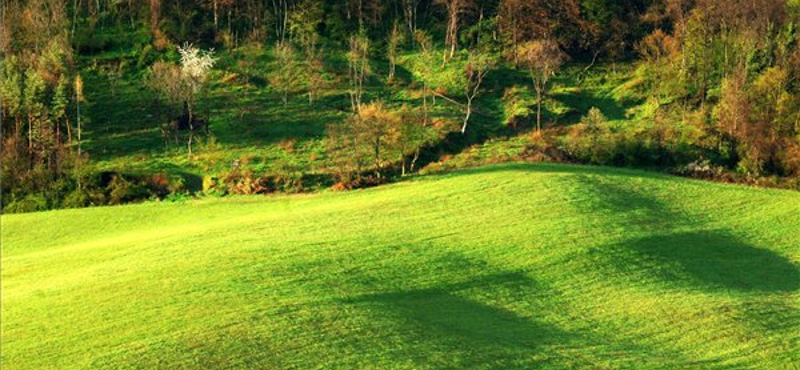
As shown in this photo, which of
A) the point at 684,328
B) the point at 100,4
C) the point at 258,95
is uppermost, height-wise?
the point at 100,4

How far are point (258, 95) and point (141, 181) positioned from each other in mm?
22881

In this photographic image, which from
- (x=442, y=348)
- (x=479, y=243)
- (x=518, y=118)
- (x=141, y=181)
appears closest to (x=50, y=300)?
(x=442, y=348)

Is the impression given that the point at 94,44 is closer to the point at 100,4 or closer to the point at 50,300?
the point at 100,4

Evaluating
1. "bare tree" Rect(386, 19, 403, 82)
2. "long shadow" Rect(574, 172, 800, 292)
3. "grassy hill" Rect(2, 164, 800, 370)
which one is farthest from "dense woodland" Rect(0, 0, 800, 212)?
"long shadow" Rect(574, 172, 800, 292)

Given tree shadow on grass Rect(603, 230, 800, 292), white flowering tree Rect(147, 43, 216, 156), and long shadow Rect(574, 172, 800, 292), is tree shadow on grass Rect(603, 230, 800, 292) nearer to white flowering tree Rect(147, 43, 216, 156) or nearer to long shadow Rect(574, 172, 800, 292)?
long shadow Rect(574, 172, 800, 292)

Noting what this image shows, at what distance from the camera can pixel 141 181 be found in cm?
8131

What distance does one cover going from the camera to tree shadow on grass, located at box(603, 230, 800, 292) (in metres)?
57.2

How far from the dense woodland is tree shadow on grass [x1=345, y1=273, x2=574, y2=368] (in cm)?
2967

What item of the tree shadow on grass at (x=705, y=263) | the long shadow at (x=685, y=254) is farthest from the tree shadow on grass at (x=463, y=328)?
the long shadow at (x=685, y=254)

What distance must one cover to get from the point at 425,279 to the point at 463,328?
7789 millimetres

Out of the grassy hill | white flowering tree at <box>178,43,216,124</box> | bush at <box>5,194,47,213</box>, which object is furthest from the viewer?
white flowering tree at <box>178,43,216,124</box>

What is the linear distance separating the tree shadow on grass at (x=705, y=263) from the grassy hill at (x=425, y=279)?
184mm

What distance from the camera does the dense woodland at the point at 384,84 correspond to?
8319 centimetres

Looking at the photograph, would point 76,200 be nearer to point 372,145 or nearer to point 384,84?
point 372,145
